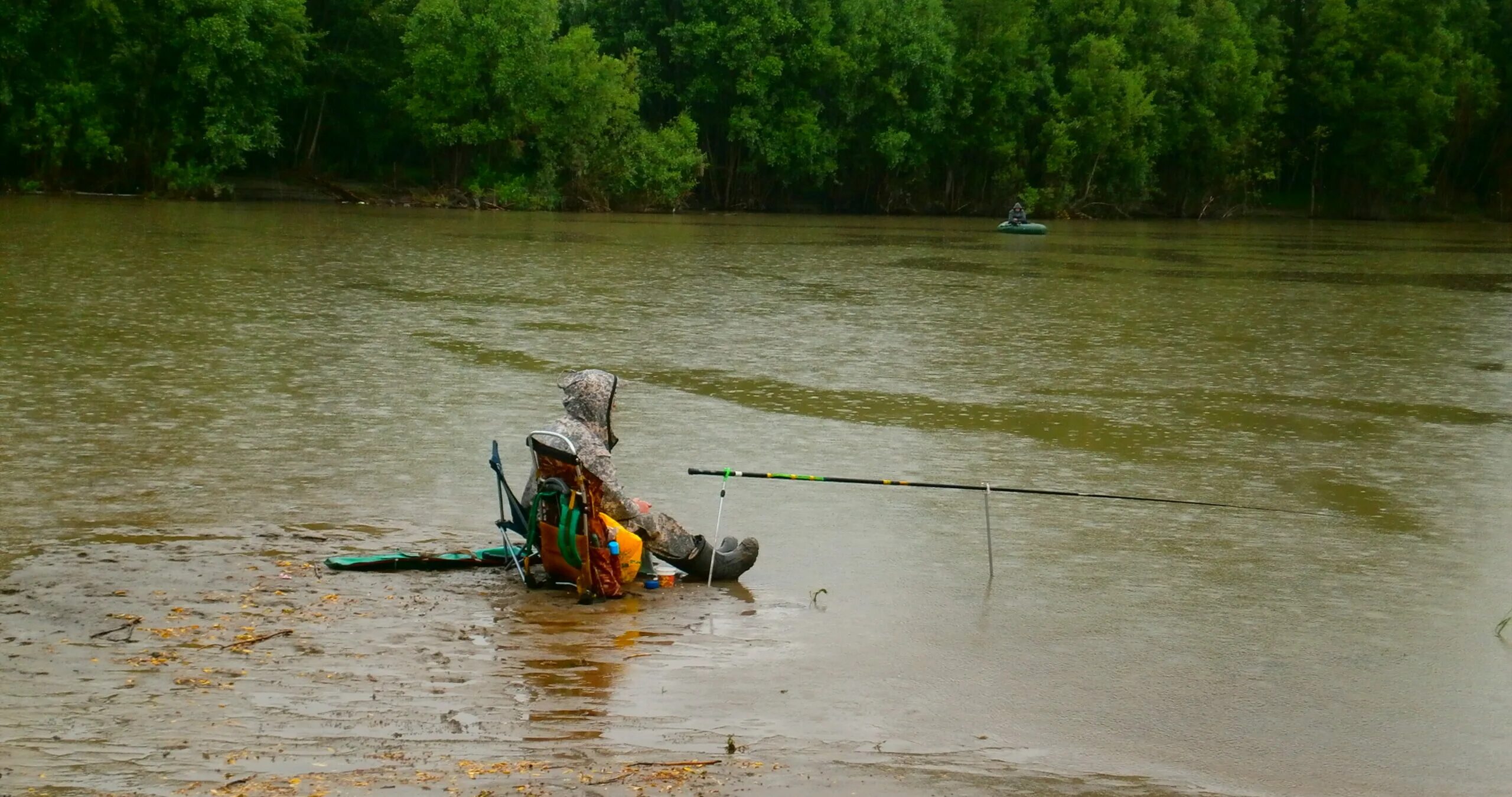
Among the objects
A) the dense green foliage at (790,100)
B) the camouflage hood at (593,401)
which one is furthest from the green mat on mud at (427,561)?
the dense green foliage at (790,100)

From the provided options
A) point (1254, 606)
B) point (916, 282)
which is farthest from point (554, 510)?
point (916, 282)

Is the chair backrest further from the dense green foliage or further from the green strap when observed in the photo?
the dense green foliage

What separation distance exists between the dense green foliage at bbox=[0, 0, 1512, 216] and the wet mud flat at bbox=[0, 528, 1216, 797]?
51112 mm

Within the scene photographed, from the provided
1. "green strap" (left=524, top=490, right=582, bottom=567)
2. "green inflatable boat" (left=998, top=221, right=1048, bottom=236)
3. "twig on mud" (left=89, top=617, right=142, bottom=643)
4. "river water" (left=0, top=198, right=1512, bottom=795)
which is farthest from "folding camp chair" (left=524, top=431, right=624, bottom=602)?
"green inflatable boat" (left=998, top=221, right=1048, bottom=236)

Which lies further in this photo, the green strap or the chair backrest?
the chair backrest

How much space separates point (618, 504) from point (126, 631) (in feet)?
8.22

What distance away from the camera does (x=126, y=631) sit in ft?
23.5

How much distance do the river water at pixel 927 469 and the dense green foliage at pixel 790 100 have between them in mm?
29799

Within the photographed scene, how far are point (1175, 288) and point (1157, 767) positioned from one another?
2589 cm

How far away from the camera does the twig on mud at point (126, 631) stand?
706 centimetres

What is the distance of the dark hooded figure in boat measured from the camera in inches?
332

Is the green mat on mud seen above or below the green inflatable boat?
below

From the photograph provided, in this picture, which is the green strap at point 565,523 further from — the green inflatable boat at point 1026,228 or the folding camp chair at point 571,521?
the green inflatable boat at point 1026,228

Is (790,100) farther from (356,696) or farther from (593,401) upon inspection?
(356,696)
